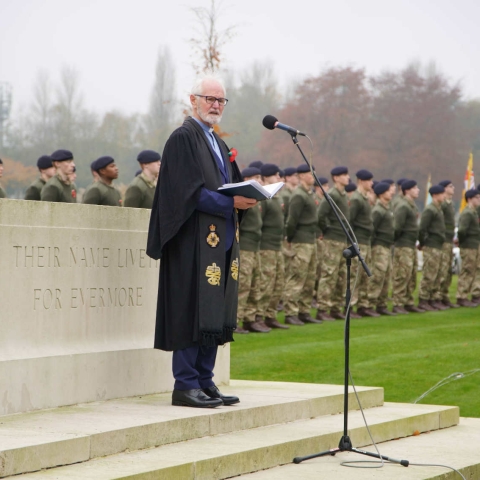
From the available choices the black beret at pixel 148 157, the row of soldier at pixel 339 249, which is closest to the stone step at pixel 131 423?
the black beret at pixel 148 157

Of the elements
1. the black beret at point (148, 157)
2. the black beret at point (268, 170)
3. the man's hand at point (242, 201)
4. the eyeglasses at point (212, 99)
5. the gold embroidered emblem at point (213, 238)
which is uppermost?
the eyeglasses at point (212, 99)

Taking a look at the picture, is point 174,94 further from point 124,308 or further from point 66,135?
point 124,308

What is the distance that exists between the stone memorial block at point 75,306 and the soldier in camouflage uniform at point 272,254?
7.61 m

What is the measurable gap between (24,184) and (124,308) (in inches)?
1482

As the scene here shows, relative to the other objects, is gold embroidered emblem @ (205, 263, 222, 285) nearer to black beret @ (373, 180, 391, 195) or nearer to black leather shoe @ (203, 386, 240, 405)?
black leather shoe @ (203, 386, 240, 405)

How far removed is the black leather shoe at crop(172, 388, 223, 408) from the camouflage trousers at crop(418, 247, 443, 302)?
509 inches

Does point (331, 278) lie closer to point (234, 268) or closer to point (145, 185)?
point (145, 185)

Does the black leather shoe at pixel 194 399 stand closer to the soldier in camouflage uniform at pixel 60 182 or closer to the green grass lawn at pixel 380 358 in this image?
the green grass lawn at pixel 380 358

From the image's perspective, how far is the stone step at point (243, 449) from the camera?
5.58 metres

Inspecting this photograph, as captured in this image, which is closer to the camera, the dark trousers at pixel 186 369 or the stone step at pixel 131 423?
the stone step at pixel 131 423

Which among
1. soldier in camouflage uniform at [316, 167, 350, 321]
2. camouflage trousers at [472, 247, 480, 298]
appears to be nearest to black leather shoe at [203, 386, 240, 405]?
soldier in camouflage uniform at [316, 167, 350, 321]

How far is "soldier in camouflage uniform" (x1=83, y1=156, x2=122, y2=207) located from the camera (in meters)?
12.5

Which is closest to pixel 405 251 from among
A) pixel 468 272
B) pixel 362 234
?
pixel 362 234

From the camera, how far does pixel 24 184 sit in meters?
44.4
